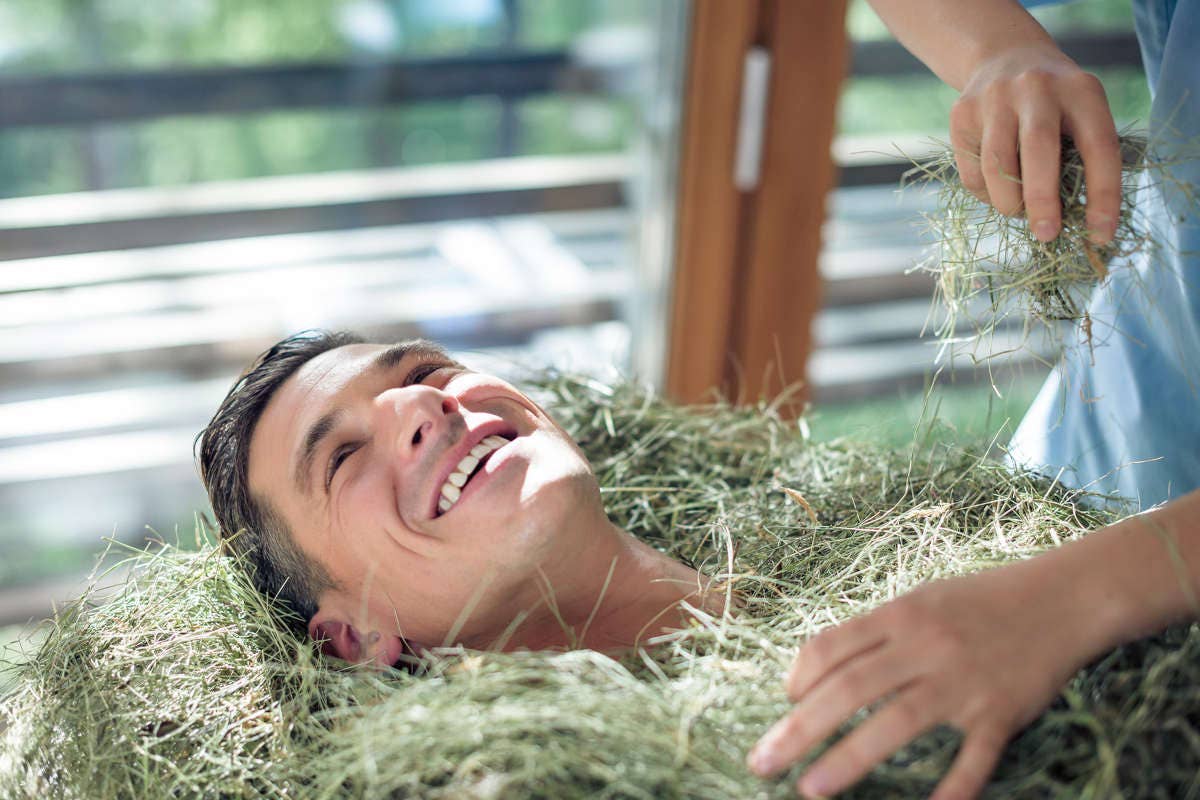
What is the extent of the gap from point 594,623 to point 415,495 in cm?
24

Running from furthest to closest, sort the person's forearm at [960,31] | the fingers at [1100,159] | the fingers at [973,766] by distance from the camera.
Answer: the person's forearm at [960,31]
the fingers at [1100,159]
the fingers at [973,766]

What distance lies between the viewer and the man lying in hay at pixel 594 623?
758 mm

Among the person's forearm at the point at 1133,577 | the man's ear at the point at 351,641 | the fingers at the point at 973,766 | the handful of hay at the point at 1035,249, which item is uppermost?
the handful of hay at the point at 1035,249

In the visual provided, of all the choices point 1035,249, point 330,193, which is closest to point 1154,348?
point 1035,249

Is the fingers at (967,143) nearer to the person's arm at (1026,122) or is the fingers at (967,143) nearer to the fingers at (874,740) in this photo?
the person's arm at (1026,122)

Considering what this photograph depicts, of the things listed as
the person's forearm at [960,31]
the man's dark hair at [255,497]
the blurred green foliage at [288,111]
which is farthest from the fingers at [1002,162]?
the blurred green foliage at [288,111]

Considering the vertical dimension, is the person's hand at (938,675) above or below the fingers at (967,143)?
below

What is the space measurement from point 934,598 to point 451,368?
0.71 metres

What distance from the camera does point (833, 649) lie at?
0.77 m

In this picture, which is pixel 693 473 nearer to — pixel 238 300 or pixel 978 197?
pixel 978 197

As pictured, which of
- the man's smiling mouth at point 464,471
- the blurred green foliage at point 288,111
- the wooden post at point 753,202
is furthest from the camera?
the wooden post at point 753,202

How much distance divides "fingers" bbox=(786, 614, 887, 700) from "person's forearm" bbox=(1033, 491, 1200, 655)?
150mm

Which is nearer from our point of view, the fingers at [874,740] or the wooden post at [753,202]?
the fingers at [874,740]

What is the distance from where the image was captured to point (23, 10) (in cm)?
180
